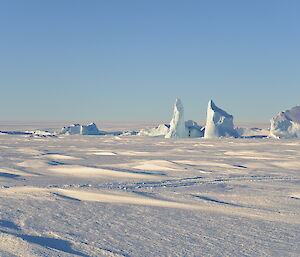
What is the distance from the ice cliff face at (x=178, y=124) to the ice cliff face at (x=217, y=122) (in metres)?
2.08

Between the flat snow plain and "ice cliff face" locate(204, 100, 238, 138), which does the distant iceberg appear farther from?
the flat snow plain

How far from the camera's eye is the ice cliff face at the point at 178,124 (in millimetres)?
31406

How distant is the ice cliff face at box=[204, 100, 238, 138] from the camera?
31.9m

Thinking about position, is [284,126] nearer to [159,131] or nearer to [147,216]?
[159,131]

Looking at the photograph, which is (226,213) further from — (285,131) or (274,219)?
(285,131)

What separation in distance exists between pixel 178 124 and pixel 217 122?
10.5 ft

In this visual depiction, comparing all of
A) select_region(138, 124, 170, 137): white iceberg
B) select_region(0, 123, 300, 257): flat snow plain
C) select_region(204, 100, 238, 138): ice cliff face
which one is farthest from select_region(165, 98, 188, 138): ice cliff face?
select_region(0, 123, 300, 257): flat snow plain

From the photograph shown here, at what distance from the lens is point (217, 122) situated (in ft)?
106

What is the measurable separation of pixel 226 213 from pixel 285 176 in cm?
398

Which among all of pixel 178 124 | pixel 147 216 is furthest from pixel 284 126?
pixel 147 216

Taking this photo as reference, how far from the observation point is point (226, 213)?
14.1ft

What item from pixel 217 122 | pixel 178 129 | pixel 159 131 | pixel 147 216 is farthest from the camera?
pixel 159 131

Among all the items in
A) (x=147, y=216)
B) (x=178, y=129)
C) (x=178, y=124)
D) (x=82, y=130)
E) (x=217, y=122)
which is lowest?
(x=147, y=216)

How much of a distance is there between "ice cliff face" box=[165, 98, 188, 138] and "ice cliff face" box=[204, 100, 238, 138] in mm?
2084
